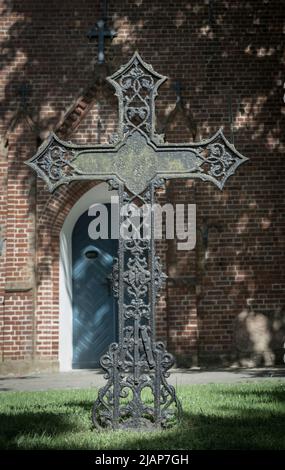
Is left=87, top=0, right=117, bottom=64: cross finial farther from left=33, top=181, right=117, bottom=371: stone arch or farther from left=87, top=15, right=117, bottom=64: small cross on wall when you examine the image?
left=33, top=181, right=117, bottom=371: stone arch

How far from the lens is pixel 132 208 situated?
4773mm

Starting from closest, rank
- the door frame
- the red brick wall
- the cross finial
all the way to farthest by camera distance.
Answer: the red brick wall, the door frame, the cross finial

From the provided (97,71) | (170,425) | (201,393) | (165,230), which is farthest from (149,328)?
(97,71)

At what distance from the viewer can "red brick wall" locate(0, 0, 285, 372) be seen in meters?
10.1

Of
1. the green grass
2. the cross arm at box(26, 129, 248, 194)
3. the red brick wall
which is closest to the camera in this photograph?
the green grass

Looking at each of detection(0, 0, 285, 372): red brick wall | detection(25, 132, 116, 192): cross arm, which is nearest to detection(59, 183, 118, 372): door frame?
detection(0, 0, 285, 372): red brick wall

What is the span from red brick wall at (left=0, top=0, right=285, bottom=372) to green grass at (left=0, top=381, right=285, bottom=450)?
3.65 m

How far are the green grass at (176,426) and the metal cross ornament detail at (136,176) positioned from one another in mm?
290

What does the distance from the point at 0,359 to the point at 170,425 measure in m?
6.20

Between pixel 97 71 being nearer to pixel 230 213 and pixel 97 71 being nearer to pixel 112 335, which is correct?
pixel 230 213

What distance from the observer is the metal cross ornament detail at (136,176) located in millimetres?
4398

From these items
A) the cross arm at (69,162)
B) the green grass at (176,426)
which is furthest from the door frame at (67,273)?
the cross arm at (69,162)

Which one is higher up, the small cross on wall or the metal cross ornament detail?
the small cross on wall

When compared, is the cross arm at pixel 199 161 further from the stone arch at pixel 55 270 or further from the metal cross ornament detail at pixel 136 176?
the stone arch at pixel 55 270
